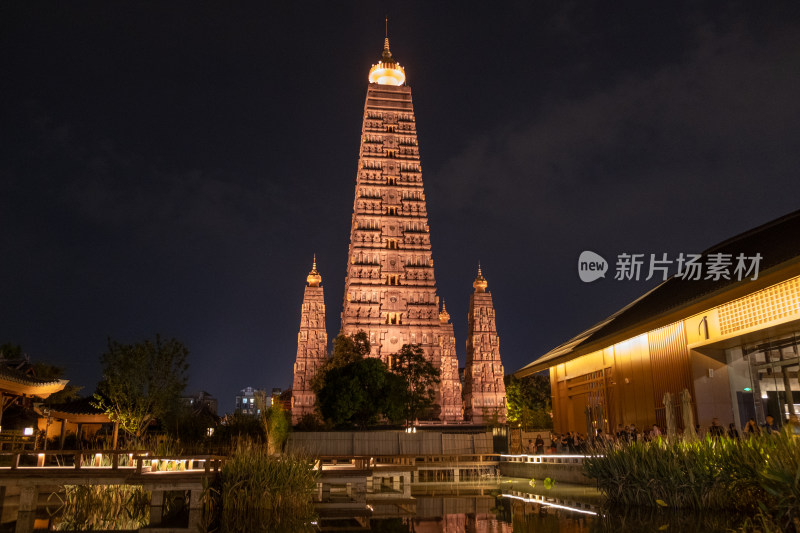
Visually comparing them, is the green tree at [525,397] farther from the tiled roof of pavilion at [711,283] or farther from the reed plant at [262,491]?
the reed plant at [262,491]

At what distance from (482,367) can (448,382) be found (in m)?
6.46

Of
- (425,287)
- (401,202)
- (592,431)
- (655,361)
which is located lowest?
(592,431)

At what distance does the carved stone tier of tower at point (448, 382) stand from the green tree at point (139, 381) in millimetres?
41596

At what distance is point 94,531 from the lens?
11.5m

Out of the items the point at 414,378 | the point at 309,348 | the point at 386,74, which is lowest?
the point at 414,378

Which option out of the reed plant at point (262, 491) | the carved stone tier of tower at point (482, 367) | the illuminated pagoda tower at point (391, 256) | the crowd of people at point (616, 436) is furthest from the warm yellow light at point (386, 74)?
the reed plant at point (262, 491)

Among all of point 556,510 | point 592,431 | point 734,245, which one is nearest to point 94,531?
point 556,510

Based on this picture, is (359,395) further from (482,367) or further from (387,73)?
(387,73)

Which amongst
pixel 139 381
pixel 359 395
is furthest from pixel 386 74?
pixel 139 381

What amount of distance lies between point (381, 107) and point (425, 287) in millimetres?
21007

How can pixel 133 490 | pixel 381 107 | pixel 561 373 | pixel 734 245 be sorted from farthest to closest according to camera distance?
1. pixel 381 107
2. pixel 561 373
3. pixel 734 245
4. pixel 133 490

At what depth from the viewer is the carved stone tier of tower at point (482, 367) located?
67.6m

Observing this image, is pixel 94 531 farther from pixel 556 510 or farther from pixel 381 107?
pixel 381 107

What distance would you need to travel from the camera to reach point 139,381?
81.5 ft
